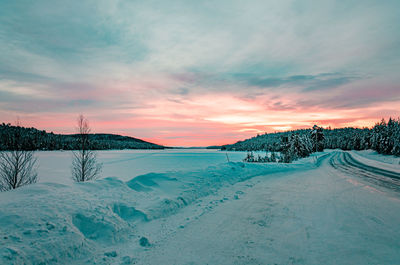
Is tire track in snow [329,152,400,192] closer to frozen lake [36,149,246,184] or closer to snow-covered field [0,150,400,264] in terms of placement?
snow-covered field [0,150,400,264]

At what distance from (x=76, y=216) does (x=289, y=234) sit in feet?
16.7

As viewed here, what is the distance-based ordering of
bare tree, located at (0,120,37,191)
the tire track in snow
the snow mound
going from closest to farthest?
the snow mound → the tire track in snow → bare tree, located at (0,120,37,191)

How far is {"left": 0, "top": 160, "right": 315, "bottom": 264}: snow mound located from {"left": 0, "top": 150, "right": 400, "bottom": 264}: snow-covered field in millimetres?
17

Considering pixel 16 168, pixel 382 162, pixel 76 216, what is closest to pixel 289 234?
pixel 76 216

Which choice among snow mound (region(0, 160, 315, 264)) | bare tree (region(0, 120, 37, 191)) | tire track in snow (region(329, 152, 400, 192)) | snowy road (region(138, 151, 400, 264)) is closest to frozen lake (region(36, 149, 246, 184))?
bare tree (region(0, 120, 37, 191))

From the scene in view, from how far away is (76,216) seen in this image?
482 centimetres

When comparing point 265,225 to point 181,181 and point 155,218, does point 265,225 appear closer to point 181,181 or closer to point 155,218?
point 155,218

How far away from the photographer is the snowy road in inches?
144

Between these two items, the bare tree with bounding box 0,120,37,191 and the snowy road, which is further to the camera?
the bare tree with bounding box 0,120,37,191

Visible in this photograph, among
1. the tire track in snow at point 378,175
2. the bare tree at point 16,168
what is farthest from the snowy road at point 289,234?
the bare tree at point 16,168

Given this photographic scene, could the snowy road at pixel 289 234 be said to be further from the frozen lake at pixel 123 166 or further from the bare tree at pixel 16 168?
the bare tree at pixel 16 168

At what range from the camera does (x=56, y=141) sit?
441ft

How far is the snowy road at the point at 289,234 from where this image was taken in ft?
12.0

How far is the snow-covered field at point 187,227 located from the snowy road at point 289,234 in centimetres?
2
